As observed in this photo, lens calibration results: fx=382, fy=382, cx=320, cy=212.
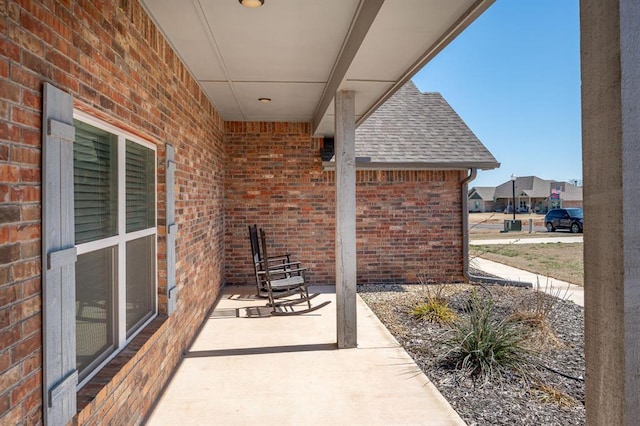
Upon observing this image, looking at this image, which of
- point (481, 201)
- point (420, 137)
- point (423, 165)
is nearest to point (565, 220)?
point (420, 137)

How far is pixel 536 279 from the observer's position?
8.15 m

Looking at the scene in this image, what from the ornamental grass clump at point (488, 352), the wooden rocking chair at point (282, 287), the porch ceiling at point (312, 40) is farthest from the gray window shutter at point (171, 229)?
the ornamental grass clump at point (488, 352)

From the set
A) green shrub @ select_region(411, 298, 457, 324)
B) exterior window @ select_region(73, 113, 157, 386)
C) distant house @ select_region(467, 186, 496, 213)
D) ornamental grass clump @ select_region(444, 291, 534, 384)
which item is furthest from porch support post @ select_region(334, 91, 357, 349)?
distant house @ select_region(467, 186, 496, 213)

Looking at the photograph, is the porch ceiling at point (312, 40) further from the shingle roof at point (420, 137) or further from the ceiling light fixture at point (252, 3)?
the shingle roof at point (420, 137)

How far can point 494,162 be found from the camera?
721cm

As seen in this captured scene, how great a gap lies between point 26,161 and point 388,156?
6.40 m

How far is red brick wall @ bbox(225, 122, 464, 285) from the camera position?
23.5 ft

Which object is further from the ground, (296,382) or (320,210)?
(320,210)

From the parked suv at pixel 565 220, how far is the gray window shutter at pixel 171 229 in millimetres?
24159

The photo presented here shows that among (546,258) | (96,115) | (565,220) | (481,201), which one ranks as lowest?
(546,258)

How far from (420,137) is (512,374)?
5.60 m

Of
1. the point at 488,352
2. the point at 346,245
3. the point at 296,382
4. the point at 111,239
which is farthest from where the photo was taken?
the point at 346,245

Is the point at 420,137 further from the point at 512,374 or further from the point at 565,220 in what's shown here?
the point at 565,220

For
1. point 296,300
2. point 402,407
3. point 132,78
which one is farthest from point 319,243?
point 132,78
